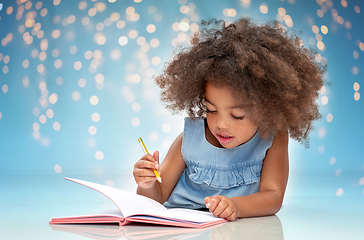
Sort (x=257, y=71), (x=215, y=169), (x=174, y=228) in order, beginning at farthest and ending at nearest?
(x=215, y=169) → (x=257, y=71) → (x=174, y=228)

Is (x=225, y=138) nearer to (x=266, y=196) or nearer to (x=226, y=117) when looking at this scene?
(x=226, y=117)

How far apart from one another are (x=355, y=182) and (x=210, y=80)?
118 centimetres

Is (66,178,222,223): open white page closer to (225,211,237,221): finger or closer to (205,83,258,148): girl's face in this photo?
(225,211,237,221): finger

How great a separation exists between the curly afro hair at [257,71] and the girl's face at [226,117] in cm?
2

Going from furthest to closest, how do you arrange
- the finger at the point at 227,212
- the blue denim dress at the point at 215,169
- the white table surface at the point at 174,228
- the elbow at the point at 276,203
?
the blue denim dress at the point at 215,169 → the elbow at the point at 276,203 → the finger at the point at 227,212 → the white table surface at the point at 174,228

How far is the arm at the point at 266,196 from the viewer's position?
3.40 feet

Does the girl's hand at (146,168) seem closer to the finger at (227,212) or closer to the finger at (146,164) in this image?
the finger at (146,164)

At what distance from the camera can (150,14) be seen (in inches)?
111

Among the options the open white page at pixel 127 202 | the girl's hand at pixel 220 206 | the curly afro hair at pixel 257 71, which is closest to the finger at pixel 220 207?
the girl's hand at pixel 220 206

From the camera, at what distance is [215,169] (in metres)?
1.29

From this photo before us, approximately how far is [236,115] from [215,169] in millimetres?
226

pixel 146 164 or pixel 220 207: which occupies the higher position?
pixel 146 164

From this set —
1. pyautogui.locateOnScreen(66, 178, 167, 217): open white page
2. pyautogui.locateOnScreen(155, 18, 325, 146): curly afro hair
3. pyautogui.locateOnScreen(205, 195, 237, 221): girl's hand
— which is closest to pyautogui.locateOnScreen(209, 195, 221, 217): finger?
pyautogui.locateOnScreen(205, 195, 237, 221): girl's hand

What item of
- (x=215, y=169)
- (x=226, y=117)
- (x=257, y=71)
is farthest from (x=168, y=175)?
(x=257, y=71)
